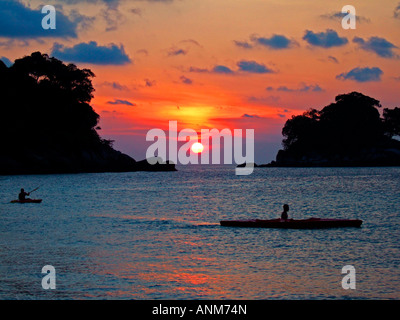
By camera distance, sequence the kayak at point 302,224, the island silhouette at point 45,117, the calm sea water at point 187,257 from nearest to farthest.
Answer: the calm sea water at point 187,257
the kayak at point 302,224
the island silhouette at point 45,117

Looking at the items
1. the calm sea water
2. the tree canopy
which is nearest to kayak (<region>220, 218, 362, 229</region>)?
the calm sea water

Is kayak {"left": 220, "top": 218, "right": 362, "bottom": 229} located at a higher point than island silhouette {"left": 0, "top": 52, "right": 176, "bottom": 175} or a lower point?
lower

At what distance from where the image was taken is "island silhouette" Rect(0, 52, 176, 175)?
439 feet

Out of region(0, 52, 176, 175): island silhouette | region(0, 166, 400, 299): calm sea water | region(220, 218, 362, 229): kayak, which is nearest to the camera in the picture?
region(0, 166, 400, 299): calm sea water

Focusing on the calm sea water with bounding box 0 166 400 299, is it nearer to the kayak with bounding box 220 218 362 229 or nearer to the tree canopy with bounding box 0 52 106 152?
the kayak with bounding box 220 218 362 229

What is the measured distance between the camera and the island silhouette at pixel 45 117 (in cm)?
13388

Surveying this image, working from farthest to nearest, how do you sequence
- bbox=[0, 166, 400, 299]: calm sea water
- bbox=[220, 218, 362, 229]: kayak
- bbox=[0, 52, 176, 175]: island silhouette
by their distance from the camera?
1. bbox=[0, 52, 176, 175]: island silhouette
2. bbox=[220, 218, 362, 229]: kayak
3. bbox=[0, 166, 400, 299]: calm sea water

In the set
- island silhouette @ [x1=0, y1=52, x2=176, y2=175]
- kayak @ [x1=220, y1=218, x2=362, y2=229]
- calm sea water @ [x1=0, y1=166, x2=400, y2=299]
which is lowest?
calm sea water @ [x1=0, y1=166, x2=400, y2=299]

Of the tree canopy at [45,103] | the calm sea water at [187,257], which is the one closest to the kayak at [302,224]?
the calm sea water at [187,257]

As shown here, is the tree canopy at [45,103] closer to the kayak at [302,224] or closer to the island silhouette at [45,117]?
the island silhouette at [45,117]

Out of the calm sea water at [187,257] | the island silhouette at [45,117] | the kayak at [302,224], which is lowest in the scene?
the calm sea water at [187,257]

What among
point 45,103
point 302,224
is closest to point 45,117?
point 45,103

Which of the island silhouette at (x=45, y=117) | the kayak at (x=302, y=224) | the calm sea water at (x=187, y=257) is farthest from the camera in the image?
the island silhouette at (x=45, y=117)

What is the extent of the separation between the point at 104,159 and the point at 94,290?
14670cm
